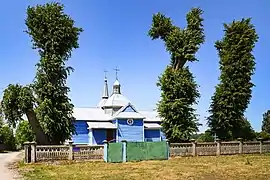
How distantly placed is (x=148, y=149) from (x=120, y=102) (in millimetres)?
26205

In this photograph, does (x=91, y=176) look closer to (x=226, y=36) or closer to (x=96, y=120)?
(x=226, y=36)

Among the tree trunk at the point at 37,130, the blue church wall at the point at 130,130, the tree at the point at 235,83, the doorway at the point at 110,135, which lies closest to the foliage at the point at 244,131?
the tree at the point at 235,83

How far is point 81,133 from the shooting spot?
45312mm

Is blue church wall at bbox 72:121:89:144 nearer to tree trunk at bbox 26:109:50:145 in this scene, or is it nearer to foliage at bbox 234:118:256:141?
tree trunk at bbox 26:109:50:145

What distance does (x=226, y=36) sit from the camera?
35.1 meters

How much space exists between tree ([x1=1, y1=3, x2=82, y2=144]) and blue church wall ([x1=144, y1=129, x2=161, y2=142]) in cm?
2137

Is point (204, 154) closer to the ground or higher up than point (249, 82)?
closer to the ground

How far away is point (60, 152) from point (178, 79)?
1221cm

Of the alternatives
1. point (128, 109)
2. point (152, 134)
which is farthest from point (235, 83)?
point (152, 134)

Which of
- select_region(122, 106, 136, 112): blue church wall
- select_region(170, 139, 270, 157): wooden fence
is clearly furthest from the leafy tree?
select_region(170, 139, 270, 157): wooden fence

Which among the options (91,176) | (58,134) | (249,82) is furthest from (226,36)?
(91,176)

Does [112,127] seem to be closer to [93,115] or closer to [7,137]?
[93,115]

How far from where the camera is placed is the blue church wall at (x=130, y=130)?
148 ft

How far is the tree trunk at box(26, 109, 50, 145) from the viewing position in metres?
26.0
